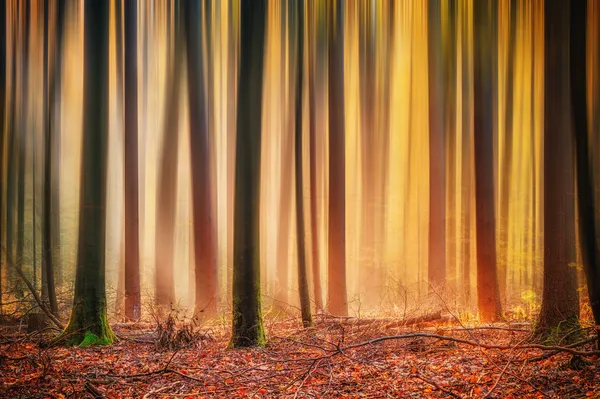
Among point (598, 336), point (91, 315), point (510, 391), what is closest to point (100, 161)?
point (91, 315)

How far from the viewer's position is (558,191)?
8.29 metres

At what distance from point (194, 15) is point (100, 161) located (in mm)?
7184

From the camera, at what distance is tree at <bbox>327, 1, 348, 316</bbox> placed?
14203 mm

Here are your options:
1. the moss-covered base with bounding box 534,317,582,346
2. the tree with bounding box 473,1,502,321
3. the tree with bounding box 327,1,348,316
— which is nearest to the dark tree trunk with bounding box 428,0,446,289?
the tree with bounding box 473,1,502,321

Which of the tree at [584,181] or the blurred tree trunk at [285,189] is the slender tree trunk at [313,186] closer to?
the blurred tree trunk at [285,189]

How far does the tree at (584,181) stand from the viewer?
22.5 feet

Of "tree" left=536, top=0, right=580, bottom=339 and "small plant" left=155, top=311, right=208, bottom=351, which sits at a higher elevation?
"tree" left=536, top=0, right=580, bottom=339

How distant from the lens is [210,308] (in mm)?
13570

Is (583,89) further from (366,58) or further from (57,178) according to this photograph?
(57,178)

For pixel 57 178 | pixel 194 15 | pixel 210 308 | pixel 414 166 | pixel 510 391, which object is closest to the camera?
pixel 510 391

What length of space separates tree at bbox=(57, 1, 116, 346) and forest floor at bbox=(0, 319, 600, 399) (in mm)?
631

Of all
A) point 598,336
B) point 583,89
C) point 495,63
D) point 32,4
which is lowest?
point 598,336

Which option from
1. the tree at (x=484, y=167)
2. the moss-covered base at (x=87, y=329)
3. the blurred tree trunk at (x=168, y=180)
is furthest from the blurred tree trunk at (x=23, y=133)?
the tree at (x=484, y=167)

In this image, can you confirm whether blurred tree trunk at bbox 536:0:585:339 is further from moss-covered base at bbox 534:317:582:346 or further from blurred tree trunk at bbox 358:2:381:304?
blurred tree trunk at bbox 358:2:381:304
